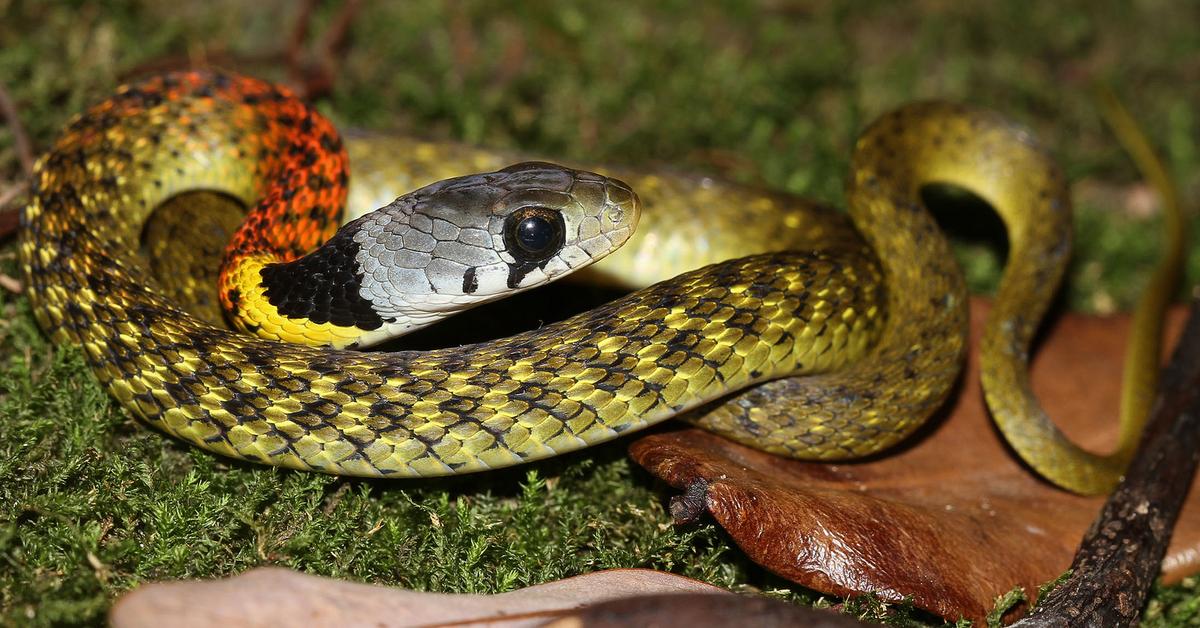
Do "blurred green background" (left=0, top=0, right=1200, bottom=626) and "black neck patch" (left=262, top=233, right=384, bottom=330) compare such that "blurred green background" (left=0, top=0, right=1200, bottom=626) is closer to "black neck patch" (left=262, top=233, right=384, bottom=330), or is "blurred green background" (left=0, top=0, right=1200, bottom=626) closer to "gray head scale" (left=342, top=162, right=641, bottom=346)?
"black neck patch" (left=262, top=233, right=384, bottom=330)

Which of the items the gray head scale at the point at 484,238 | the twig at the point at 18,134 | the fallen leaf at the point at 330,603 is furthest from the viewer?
the twig at the point at 18,134

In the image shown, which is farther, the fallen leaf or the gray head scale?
the gray head scale

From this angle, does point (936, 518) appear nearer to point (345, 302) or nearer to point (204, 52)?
point (345, 302)

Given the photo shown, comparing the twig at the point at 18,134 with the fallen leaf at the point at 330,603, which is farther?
the twig at the point at 18,134

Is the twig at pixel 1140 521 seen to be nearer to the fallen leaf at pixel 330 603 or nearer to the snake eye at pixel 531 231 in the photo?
the fallen leaf at pixel 330 603

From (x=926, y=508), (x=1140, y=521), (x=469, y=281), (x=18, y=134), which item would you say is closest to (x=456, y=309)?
(x=469, y=281)

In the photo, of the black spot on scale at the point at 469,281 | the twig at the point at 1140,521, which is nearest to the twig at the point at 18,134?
the black spot on scale at the point at 469,281

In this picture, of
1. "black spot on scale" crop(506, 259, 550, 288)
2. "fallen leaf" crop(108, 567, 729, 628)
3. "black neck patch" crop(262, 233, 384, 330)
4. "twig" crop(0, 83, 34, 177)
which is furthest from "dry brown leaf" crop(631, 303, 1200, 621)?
"twig" crop(0, 83, 34, 177)

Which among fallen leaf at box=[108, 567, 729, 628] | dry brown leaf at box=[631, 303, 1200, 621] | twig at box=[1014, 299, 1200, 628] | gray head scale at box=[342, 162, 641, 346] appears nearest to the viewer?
fallen leaf at box=[108, 567, 729, 628]
